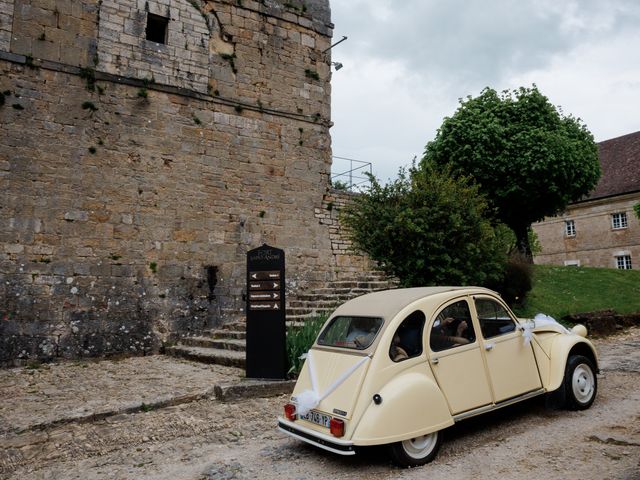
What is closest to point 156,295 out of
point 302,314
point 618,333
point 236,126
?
point 302,314

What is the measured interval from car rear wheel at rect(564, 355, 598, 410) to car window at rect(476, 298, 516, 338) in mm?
866

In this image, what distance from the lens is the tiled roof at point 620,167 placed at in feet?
91.3

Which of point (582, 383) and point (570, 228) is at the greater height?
point (570, 228)

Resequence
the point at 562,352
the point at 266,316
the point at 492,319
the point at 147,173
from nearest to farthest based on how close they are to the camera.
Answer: the point at 492,319
the point at 562,352
the point at 266,316
the point at 147,173

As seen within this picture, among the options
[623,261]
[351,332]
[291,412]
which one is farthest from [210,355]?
[623,261]

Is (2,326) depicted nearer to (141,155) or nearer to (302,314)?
(141,155)

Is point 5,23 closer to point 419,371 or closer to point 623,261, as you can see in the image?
point 419,371

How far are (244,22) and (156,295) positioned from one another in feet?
23.3

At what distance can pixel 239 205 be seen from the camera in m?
11.7

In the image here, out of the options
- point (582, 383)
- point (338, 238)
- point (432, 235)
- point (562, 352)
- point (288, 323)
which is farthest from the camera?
point (338, 238)

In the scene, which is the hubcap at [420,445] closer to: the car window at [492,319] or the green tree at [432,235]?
the car window at [492,319]

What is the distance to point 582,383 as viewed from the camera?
17.4 feet

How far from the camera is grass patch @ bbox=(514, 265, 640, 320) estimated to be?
12430 millimetres

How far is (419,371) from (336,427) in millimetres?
885
